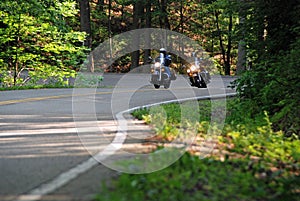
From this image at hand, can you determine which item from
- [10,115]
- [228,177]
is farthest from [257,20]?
[228,177]

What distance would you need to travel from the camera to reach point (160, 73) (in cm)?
1714

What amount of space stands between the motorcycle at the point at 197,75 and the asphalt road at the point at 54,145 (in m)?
4.25

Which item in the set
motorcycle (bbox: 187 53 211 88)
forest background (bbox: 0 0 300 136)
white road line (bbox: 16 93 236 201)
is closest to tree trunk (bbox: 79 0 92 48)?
forest background (bbox: 0 0 300 136)

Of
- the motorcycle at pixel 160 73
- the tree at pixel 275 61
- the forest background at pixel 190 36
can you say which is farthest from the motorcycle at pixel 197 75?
the tree at pixel 275 61

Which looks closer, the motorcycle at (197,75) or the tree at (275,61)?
the tree at (275,61)

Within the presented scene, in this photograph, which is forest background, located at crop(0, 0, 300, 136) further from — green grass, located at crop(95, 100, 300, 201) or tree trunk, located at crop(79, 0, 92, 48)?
green grass, located at crop(95, 100, 300, 201)

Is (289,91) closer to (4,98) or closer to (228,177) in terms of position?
(228,177)

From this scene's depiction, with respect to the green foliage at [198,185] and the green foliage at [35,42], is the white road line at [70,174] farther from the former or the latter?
the green foliage at [35,42]

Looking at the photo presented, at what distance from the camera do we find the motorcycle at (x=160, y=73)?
1603 cm

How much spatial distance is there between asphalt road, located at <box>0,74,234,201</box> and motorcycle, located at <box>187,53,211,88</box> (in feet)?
14.0

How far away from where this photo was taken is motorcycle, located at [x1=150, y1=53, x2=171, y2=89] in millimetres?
16031

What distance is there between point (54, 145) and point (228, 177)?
124 inches

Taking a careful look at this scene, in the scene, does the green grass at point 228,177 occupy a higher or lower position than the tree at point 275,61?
lower

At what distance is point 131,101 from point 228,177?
946 centimetres
